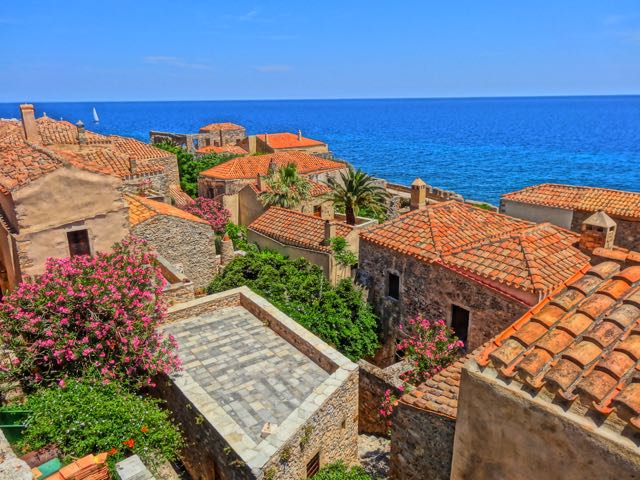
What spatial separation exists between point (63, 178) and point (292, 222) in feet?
40.9

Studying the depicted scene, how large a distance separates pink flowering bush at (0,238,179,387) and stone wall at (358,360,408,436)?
5928 mm

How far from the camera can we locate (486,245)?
16.1 m

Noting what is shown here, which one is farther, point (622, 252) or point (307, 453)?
point (307, 453)

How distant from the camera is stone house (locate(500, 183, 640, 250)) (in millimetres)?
22062

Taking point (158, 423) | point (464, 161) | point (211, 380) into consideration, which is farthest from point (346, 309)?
point (464, 161)

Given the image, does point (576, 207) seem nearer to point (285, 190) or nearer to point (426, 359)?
point (426, 359)

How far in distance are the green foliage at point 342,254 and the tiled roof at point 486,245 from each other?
86.7 inches

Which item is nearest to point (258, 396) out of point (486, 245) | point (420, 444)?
point (420, 444)

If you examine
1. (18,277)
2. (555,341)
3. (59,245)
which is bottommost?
(18,277)

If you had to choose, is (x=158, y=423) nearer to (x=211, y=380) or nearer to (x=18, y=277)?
(x=211, y=380)

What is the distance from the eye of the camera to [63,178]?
43.9ft

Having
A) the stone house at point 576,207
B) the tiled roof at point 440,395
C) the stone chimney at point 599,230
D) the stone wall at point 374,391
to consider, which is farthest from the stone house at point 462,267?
the stone house at point 576,207

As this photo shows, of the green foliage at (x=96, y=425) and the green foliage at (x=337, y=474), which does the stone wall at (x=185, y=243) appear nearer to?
the green foliage at (x=96, y=425)

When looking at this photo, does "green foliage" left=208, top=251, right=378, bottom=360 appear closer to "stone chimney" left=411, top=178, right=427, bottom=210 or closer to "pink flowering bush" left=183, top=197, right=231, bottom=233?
"stone chimney" left=411, top=178, right=427, bottom=210
